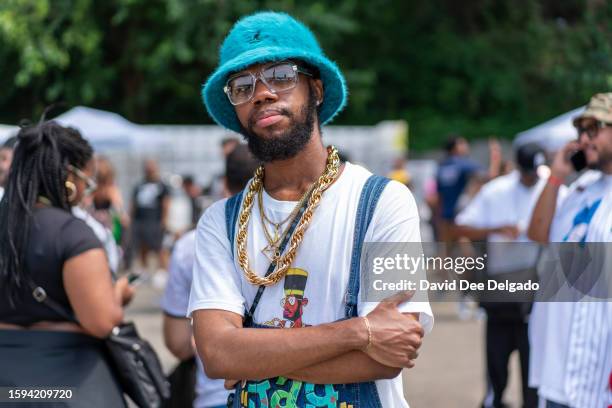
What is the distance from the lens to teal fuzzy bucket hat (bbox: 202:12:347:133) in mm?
2597

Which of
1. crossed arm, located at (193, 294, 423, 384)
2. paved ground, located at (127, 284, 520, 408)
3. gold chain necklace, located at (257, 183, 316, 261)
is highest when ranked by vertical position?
gold chain necklace, located at (257, 183, 316, 261)

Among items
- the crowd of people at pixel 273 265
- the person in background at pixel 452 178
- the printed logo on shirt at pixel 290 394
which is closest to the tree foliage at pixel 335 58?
the person in background at pixel 452 178

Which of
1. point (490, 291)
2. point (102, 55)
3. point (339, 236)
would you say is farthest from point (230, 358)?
point (102, 55)

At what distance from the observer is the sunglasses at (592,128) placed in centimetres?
386

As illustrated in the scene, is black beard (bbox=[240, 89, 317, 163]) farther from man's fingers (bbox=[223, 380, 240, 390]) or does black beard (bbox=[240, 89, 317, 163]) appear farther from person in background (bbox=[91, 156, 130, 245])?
person in background (bbox=[91, 156, 130, 245])

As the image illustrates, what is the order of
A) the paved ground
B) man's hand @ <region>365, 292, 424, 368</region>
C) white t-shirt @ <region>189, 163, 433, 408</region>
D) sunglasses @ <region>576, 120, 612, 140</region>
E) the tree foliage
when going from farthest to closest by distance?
the tree foliage < the paved ground < sunglasses @ <region>576, 120, 612, 140</region> < white t-shirt @ <region>189, 163, 433, 408</region> < man's hand @ <region>365, 292, 424, 368</region>

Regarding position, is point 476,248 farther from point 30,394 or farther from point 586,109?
point 30,394

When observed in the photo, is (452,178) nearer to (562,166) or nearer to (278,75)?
(562,166)

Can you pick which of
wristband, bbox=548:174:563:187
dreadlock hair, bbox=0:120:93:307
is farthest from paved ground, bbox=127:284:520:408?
dreadlock hair, bbox=0:120:93:307

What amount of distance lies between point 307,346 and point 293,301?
16 cm

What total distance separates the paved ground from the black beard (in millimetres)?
4124

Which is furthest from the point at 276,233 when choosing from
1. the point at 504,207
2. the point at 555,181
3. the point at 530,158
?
the point at 504,207

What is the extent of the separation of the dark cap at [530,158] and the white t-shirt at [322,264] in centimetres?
417

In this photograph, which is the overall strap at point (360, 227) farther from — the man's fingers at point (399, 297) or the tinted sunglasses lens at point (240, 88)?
the tinted sunglasses lens at point (240, 88)
